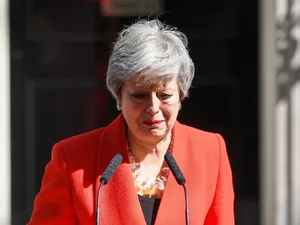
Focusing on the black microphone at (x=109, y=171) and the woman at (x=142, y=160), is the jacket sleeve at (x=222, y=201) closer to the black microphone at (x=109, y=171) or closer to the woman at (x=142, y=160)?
the woman at (x=142, y=160)

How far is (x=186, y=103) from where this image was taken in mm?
5707

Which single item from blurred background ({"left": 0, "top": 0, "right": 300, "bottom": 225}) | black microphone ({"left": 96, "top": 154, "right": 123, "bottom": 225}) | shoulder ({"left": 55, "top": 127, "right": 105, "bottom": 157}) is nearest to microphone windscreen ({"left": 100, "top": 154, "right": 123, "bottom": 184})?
black microphone ({"left": 96, "top": 154, "right": 123, "bottom": 225})

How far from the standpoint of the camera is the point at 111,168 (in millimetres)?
Answer: 2305

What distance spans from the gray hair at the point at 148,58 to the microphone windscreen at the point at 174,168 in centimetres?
19

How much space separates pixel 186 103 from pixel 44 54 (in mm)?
1108

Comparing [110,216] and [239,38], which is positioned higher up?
[239,38]

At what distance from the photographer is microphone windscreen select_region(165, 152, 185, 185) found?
2.30 metres

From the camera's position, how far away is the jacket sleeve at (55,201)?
7.57 ft

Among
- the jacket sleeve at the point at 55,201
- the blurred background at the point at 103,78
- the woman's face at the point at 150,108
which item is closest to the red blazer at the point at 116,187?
the jacket sleeve at the point at 55,201

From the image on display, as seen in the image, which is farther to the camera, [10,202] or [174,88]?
[10,202]

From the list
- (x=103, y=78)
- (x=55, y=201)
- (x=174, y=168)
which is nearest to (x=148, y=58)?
(x=174, y=168)

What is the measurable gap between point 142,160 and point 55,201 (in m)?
0.32

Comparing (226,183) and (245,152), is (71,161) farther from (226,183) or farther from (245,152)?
(245,152)

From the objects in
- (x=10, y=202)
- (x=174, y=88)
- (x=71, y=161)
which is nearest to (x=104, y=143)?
(x=71, y=161)
